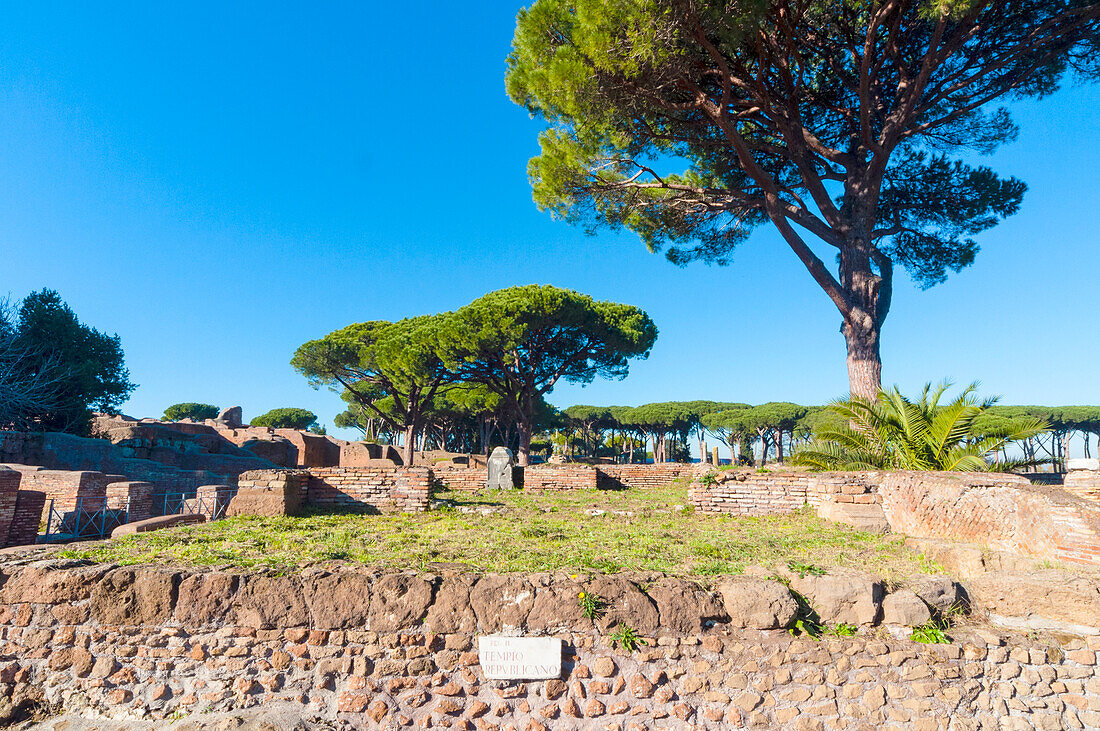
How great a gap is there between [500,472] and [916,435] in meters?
8.28

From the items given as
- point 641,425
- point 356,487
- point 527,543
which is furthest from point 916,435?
point 641,425

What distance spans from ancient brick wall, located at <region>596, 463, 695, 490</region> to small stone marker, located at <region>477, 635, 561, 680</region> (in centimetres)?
1046

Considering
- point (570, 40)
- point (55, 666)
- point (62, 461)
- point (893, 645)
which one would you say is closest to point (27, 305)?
point (62, 461)

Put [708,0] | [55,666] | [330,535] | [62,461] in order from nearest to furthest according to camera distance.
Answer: [55,666] → [330,535] → [708,0] → [62,461]

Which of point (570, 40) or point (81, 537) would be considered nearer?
point (81, 537)

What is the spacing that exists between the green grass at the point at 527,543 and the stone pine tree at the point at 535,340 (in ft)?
48.3

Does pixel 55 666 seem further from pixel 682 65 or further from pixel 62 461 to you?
pixel 62 461

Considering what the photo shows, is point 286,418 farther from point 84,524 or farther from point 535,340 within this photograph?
point 84,524

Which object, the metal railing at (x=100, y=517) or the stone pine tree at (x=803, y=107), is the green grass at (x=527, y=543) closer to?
the metal railing at (x=100, y=517)

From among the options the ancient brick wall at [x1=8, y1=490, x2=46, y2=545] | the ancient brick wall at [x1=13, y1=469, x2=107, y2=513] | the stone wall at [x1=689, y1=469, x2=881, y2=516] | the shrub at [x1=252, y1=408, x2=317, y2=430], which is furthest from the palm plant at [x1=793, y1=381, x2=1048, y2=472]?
the shrub at [x1=252, y1=408, x2=317, y2=430]

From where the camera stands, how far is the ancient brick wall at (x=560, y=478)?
1305 cm

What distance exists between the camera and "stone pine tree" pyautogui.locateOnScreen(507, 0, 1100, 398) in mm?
10289

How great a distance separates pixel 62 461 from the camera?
18.2 m

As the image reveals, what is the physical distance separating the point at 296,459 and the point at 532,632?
1135 inches
